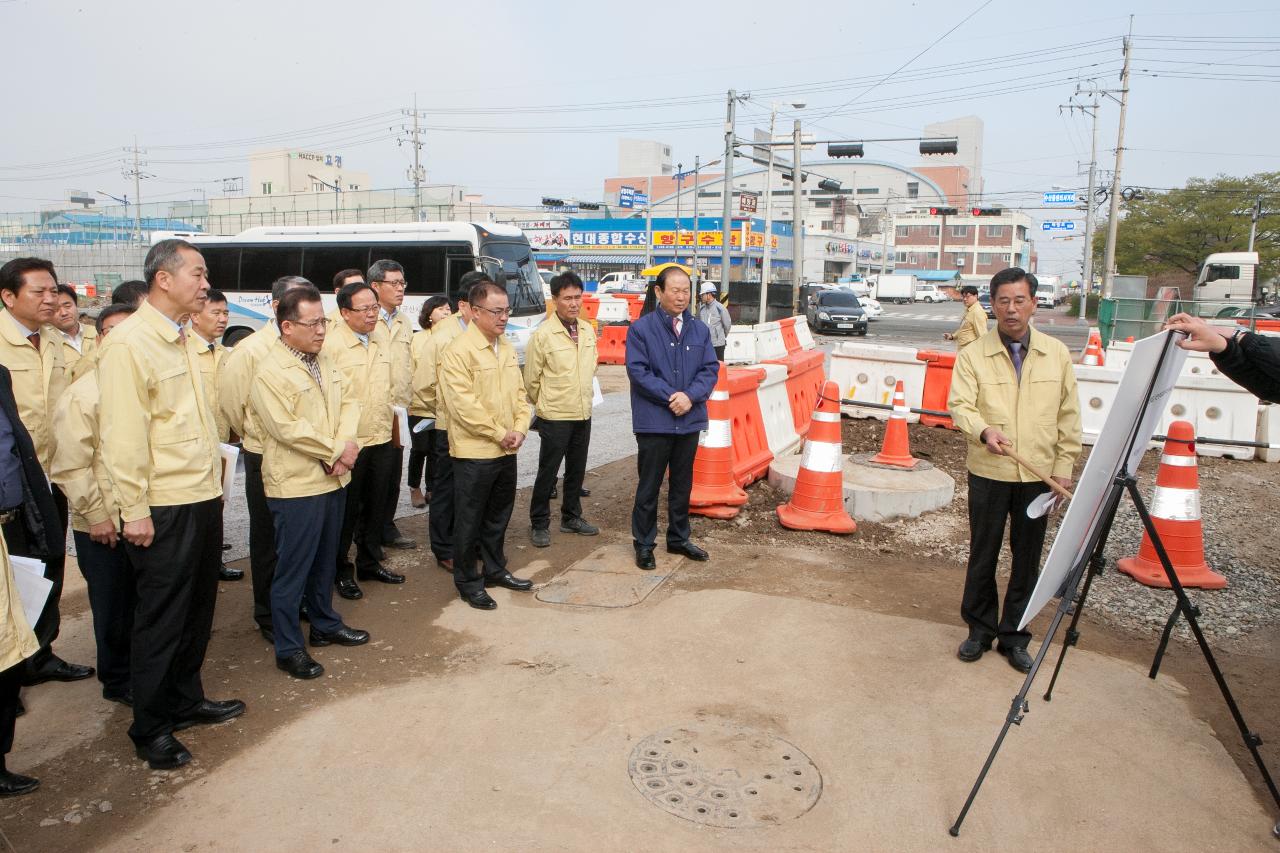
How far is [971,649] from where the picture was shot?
4.32m

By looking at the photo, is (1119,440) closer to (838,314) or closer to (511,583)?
(511,583)

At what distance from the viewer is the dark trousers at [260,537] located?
4.47m

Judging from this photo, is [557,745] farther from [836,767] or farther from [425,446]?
[425,446]

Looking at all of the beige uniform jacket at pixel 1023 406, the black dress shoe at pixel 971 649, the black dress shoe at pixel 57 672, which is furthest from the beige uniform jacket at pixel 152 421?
the black dress shoe at pixel 971 649

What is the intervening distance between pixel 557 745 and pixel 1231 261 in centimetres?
3851

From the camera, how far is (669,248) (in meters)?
57.8

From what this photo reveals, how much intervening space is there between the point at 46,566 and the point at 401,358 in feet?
8.71

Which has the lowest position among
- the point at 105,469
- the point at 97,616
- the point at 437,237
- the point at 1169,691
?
the point at 1169,691

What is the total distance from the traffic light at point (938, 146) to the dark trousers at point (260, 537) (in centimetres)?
2051

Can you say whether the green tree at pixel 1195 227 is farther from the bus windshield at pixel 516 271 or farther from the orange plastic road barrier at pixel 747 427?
the orange plastic road barrier at pixel 747 427

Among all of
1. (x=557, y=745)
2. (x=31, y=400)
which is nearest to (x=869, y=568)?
(x=557, y=745)

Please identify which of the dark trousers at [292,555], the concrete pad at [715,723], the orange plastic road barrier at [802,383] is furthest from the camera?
the orange plastic road barrier at [802,383]

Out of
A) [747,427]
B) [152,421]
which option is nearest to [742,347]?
[747,427]

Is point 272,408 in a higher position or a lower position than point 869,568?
higher
